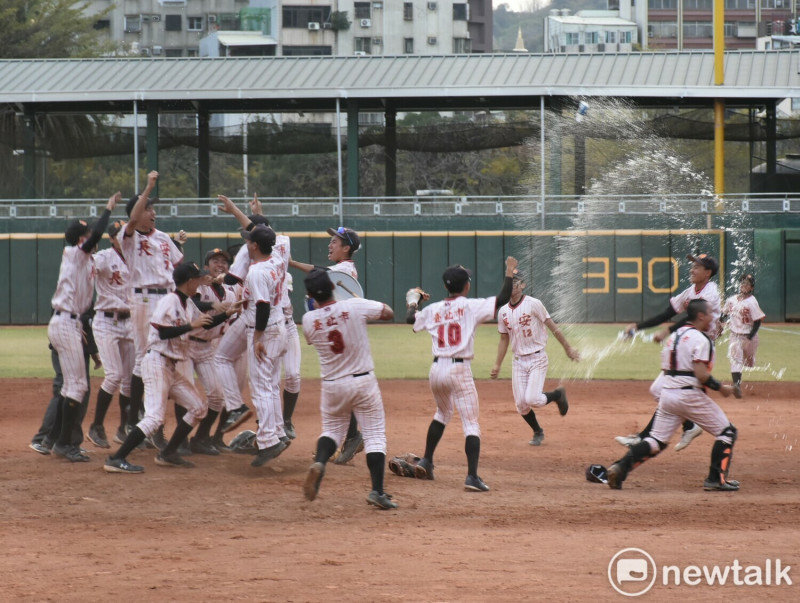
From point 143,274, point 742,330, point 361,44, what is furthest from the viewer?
point 361,44

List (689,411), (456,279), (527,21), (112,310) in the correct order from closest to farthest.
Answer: (456,279) < (689,411) < (112,310) < (527,21)

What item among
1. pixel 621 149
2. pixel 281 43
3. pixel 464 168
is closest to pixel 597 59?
pixel 621 149

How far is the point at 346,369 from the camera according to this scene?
26.2 feet

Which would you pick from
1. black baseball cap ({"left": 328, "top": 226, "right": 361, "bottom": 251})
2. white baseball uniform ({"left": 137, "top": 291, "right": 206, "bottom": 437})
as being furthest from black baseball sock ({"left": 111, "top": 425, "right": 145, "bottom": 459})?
black baseball cap ({"left": 328, "top": 226, "right": 361, "bottom": 251})

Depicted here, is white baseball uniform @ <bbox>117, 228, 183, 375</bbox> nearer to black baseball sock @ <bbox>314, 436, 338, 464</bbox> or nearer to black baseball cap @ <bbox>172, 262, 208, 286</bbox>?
black baseball cap @ <bbox>172, 262, 208, 286</bbox>

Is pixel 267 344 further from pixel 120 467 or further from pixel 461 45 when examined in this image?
pixel 461 45

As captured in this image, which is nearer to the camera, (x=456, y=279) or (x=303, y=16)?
(x=456, y=279)

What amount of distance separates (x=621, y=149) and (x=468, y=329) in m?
34.5

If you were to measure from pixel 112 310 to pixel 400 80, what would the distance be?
27.0 metres

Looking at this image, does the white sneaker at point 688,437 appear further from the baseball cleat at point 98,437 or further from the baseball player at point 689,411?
the baseball cleat at point 98,437

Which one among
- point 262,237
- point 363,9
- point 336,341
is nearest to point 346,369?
point 336,341

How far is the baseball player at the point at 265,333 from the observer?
9016 mm

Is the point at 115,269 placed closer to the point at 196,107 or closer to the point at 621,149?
the point at 196,107

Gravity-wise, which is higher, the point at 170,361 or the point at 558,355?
the point at 170,361
